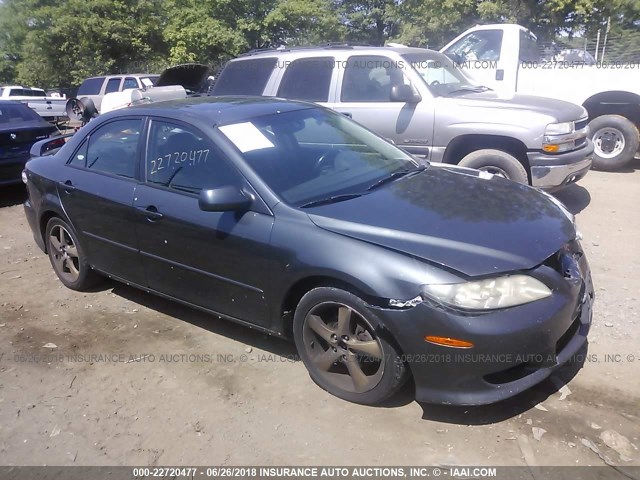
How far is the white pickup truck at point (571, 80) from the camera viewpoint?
27.0 feet

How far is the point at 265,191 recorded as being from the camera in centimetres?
333

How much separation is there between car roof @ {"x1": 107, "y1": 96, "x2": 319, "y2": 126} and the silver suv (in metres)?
2.33

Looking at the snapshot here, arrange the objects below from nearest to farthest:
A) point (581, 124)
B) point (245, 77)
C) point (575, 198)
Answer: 1. point (581, 124)
2. point (575, 198)
3. point (245, 77)

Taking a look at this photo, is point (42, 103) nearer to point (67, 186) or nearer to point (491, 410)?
point (67, 186)

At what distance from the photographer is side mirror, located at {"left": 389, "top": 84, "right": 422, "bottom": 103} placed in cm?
632

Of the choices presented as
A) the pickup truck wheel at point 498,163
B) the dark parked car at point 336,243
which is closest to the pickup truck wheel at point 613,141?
the pickup truck wheel at point 498,163

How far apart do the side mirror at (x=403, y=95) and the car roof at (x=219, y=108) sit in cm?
219

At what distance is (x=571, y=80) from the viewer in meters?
8.45

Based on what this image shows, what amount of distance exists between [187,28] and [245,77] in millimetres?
20245

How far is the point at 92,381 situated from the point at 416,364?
6.88 feet

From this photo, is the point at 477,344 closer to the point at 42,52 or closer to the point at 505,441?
the point at 505,441

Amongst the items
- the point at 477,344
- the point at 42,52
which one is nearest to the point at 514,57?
the point at 477,344

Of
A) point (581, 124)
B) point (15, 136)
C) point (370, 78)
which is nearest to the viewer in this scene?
point (581, 124)

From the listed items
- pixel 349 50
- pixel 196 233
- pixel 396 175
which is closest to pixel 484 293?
pixel 396 175
